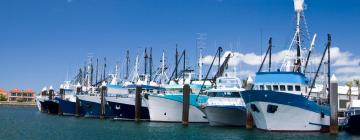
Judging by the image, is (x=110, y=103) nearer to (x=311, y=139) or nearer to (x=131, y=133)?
(x=131, y=133)

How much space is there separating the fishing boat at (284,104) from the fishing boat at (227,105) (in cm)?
493

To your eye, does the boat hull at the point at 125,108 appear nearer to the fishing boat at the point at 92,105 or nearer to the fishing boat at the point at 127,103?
the fishing boat at the point at 127,103

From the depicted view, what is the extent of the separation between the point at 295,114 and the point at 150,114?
25.5m

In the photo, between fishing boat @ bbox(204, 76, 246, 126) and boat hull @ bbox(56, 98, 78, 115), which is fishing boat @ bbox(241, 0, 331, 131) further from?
boat hull @ bbox(56, 98, 78, 115)

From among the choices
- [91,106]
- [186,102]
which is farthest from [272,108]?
[91,106]

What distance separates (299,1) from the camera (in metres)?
60.1

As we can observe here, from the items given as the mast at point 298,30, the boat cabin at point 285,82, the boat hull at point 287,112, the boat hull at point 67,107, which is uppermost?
the mast at point 298,30

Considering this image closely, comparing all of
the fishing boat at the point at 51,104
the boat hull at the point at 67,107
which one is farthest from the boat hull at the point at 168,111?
the fishing boat at the point at 51,104

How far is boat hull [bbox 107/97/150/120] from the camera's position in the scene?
240ft

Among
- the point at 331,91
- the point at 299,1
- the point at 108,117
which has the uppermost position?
the point at 299,1

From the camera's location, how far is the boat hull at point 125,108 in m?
73.1

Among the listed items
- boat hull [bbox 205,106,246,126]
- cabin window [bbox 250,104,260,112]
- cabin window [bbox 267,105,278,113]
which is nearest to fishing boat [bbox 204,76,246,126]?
boat hull [bbox 205,106,246,126]

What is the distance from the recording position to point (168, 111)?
69375 millimetres

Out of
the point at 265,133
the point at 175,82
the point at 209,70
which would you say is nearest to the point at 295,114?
the point at 265,133
